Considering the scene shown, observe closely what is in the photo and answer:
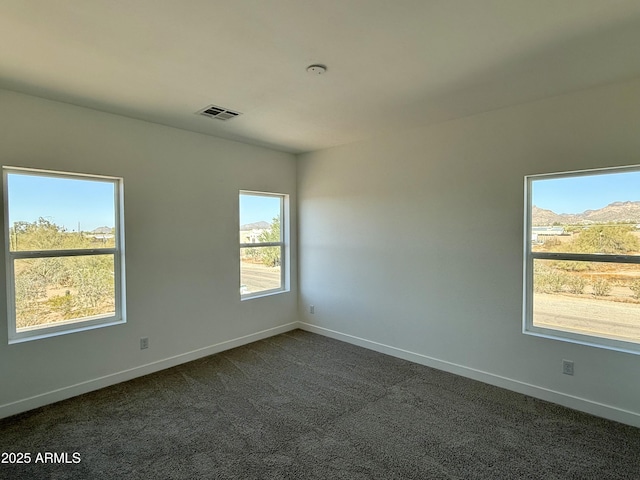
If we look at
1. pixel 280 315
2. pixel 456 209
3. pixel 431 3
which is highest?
pixel 431 3

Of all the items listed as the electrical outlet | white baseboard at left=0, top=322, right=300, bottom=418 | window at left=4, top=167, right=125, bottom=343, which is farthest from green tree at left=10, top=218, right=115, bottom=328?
the electrical outlet

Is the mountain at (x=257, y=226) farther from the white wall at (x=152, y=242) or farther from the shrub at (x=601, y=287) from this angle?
the shrub at (x=601, y=287)

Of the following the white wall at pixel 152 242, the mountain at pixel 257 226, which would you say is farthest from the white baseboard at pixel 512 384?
the mountain at pixel 257 226

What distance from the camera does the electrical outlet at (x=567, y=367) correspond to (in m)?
2.75

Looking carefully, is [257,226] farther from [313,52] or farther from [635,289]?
[635,289]

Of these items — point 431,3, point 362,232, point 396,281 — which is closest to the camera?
point 431,3

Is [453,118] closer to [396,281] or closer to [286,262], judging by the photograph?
[396,281]

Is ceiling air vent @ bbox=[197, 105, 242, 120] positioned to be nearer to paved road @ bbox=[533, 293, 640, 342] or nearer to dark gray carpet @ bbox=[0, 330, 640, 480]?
dark gray carpet @ bbox=[0, 330, 640, 480]

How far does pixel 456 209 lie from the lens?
134 inches

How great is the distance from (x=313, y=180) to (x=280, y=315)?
202 centimetres

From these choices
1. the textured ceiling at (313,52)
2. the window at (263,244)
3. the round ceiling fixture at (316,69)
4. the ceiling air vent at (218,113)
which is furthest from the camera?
the window at (263,244)

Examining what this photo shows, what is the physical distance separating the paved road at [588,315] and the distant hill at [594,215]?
66cm

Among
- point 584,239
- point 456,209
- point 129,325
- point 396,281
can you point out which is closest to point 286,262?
point 396,281

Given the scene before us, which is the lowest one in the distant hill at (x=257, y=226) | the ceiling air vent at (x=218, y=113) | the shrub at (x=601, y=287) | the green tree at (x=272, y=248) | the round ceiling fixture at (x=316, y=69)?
the shrub at (x=601, y=287)
